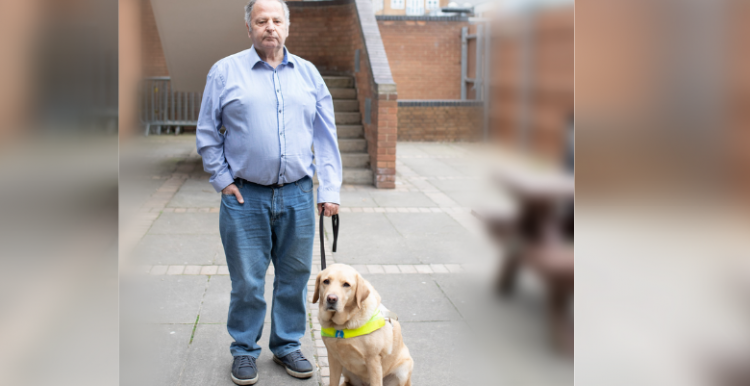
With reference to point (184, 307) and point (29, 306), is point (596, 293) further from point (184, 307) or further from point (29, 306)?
point (184, 307)

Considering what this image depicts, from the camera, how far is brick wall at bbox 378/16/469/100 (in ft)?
80.4

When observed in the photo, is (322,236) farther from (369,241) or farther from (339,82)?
(339,82)

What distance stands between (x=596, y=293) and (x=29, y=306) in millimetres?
740

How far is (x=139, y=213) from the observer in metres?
1.02

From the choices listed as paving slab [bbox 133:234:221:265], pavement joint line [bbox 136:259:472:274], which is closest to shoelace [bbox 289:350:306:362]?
pavement joint line [bbox 136:259:472:274]

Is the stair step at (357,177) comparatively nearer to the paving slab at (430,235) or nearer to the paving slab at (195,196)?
the paving slab at (195,196)

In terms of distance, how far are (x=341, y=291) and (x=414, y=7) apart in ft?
111

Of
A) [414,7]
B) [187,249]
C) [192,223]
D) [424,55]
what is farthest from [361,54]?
[414,7]

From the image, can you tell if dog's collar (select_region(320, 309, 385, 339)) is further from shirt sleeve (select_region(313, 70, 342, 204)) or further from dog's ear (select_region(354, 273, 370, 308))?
shirt sleeve (select_region(313, 70, 342, 204))

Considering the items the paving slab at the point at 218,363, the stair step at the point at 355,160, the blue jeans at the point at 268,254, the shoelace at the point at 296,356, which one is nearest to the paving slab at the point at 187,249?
the paving slab at the point at 218,363

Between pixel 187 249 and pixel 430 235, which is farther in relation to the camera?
pixel 430 235

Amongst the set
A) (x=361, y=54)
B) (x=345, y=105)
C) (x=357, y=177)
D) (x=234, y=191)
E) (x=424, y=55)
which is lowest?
(x=357, y=177)

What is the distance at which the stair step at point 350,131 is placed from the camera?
38.0 feet

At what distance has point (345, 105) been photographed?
40.1 ft
